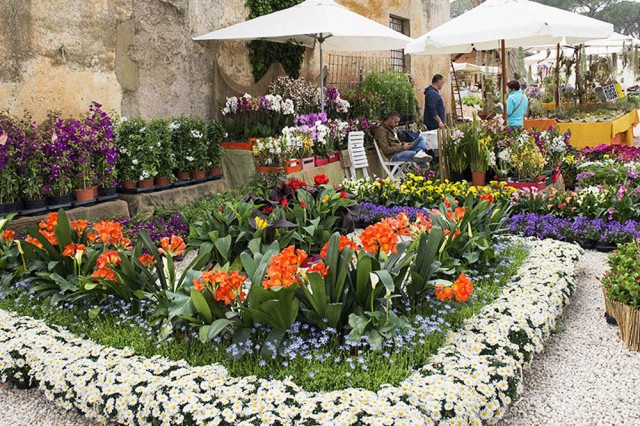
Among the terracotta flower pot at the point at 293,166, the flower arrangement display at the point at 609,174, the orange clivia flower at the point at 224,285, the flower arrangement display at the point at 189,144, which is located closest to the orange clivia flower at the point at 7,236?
the orange clivia flower at the point at 224,285

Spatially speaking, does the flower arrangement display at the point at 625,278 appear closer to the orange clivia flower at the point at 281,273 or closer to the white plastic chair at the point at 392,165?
the orange clivia flower at the point at 281,273

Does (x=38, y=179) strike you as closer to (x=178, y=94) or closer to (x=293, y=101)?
(x=178, y=94)

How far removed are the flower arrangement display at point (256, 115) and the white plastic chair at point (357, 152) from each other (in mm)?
1096

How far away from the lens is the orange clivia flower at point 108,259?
3564mm

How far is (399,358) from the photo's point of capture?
9.80 feet

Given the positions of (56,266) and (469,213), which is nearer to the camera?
(56,266)

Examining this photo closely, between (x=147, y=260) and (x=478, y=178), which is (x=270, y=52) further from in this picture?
(x=147, y=260)

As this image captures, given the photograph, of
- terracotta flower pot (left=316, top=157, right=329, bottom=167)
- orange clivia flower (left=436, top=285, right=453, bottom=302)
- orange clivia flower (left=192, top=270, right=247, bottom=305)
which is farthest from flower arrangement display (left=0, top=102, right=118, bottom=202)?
orange clivia flower (left=436, top=285, right=453, bottom=302)

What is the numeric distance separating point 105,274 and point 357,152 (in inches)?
251

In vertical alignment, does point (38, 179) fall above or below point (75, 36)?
below

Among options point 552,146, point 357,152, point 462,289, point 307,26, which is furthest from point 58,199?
point 552,146

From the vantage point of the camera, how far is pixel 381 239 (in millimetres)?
3414

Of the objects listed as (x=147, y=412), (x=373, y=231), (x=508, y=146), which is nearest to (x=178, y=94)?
(x=508, y=146)

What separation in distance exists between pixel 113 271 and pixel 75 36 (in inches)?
178
